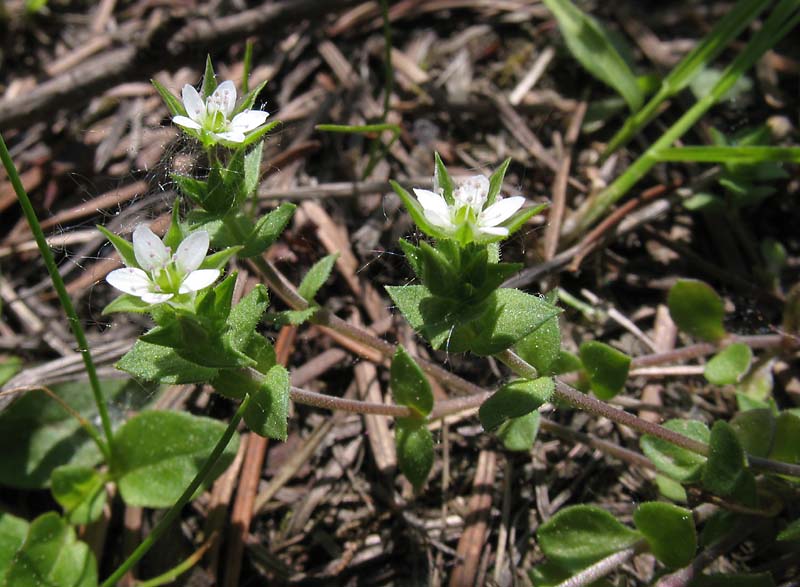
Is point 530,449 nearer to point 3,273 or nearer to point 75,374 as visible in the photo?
point 75,374

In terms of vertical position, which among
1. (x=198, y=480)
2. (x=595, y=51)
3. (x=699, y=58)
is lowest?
(x=198, y=480)

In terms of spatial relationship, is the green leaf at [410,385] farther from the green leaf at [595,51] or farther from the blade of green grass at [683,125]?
the green leaf at [595,51]

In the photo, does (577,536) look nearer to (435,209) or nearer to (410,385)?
(410,385)

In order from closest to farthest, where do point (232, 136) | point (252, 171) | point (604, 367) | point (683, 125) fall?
point (232, 136) → point (252, 171) → point (604, 367) → point (683, 125)

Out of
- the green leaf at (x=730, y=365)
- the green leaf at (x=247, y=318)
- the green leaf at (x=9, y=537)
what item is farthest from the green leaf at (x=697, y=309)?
the green leaf at (x=9, y=537)

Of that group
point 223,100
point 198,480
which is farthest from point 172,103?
point 198,480

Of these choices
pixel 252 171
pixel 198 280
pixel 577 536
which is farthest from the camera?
pixel 577 536

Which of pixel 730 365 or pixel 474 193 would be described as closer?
pixel 474 193

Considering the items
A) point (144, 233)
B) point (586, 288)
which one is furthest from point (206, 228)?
point (586, 288)

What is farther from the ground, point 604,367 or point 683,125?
point 683,125
